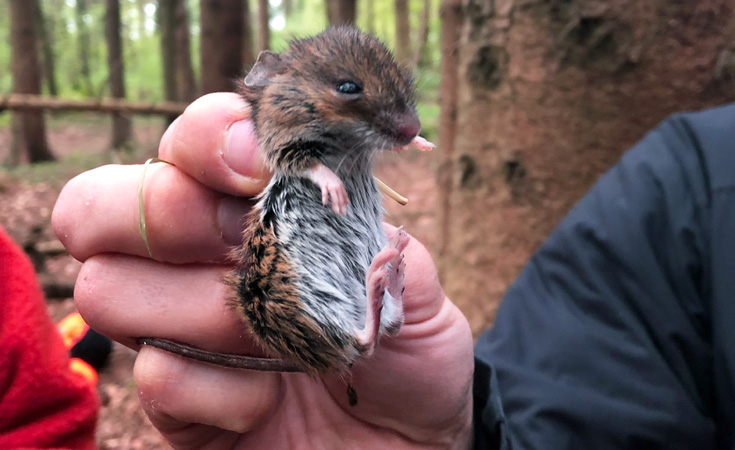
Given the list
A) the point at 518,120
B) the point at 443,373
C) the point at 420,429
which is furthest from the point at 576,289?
the point at 518,120

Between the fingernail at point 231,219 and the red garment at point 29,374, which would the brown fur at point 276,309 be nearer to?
the fingernail at point 231,219

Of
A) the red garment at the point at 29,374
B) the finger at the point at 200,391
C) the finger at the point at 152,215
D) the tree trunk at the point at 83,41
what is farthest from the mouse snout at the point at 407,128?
→ the tree trunk at the point at 83,41

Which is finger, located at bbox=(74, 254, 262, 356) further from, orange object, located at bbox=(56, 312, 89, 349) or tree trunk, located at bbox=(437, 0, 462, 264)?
orange object, located at bbox=(56, 312, 89, 349)

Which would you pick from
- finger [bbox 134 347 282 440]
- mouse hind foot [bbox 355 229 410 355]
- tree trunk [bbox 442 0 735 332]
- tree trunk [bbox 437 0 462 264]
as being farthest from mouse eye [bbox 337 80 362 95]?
tree trunk [bbox 437 0 462 264]

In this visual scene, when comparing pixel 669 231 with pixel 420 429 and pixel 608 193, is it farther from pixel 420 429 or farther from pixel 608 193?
pixel 420 429

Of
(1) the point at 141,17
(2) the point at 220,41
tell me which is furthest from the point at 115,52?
(1) the point at 141,17

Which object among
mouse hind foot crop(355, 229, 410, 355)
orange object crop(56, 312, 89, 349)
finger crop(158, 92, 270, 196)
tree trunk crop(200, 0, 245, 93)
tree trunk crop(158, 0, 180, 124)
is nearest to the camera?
mouse hind foot crop(355, 229, 410, 355)

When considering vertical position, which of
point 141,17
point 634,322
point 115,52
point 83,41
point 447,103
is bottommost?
point 634,322

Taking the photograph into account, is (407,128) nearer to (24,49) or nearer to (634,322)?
(634,322)
